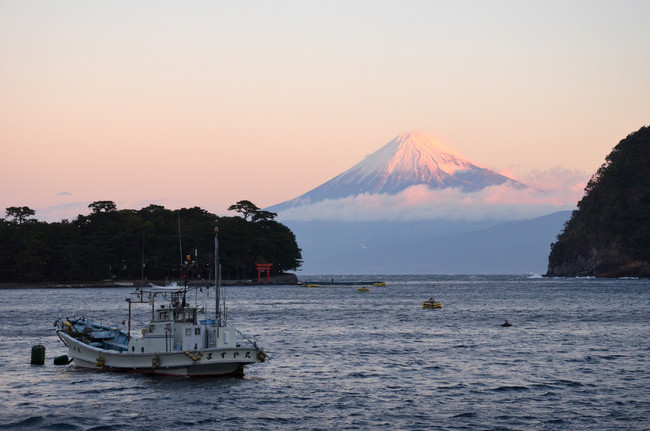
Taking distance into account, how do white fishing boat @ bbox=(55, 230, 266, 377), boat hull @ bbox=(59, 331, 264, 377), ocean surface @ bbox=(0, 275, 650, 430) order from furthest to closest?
white fishing boat @ bbox=(55, 230, 266, 377), boat hull @ bbox=(59, 331, 264, 377), ocean surface @ bbox=(0, 275, 650, 430)

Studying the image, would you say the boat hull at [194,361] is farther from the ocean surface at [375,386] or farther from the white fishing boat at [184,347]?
the ocean surface at [375,386]

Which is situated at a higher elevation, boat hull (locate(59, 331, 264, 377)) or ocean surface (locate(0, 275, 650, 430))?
boat hull (locate(59, 331, 264, 377))

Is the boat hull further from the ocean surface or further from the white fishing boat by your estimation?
the ocean surface

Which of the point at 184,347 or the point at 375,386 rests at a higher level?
the point at 184,347

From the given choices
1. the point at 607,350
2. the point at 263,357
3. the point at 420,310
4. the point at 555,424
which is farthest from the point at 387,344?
the point at 420,310

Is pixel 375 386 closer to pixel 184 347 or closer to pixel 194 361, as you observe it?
pixel 194 361

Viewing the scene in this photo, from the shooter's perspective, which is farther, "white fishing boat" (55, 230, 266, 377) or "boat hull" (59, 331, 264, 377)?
"white fishing boat" (55, 230, 266, 377)

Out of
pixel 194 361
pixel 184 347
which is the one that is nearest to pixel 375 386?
pixel 194 361

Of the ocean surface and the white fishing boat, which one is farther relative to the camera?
the white fishing boat

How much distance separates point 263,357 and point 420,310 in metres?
74.4

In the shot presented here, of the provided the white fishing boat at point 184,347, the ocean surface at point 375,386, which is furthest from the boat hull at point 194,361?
the ocean surface at point 375,386

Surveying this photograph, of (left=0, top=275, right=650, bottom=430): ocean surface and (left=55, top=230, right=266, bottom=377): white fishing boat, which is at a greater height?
(left=55, top=230, right=266, bottom=377): white fishing boat

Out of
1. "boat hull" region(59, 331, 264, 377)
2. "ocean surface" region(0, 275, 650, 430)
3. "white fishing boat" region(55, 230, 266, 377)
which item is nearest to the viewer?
"ocean surface" region(0, 275, 650, 430)

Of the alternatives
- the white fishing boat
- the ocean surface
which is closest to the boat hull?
the white fishing boat
